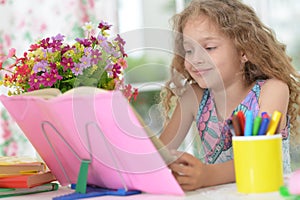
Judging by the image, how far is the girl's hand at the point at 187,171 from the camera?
101 cm

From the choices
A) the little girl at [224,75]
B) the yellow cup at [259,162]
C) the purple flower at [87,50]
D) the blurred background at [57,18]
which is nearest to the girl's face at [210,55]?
the little girl at [224,75]

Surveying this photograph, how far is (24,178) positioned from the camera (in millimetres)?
1139

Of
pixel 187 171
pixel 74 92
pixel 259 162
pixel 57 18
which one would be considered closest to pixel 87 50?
pixel 74 92

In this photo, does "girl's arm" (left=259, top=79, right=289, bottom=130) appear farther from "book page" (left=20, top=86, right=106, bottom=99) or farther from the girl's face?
"book page" (left=20, top=86, right=106, bottom=99)

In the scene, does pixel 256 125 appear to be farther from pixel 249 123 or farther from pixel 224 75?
pixel 224 75

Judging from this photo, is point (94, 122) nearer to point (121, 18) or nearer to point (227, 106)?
point (227, 106)

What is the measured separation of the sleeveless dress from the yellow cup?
425 mm

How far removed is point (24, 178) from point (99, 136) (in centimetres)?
26

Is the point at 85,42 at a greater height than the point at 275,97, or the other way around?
the point at 85,42

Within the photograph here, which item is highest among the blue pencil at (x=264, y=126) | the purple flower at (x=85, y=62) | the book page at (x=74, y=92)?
the purple flower at (x=85, y=62)

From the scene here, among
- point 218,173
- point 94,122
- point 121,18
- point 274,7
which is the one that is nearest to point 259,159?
point 218,173

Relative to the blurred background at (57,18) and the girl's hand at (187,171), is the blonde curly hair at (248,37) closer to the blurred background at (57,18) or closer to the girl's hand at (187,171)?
the girl's hand at (187,171)

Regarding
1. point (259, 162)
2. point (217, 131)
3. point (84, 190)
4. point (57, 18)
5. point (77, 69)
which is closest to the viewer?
point (259, 162)

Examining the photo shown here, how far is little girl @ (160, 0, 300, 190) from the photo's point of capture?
1.30m
